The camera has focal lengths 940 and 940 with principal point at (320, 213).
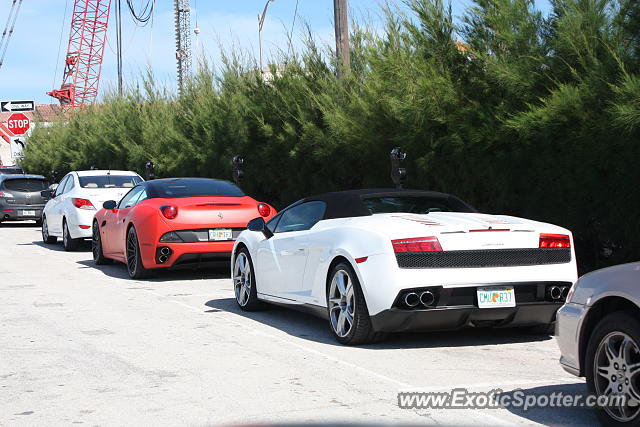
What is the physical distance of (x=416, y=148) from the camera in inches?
537

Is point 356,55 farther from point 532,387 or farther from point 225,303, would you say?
point 532,387

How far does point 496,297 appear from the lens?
7262 millimetres

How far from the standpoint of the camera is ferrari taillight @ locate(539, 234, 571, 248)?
751 centimetres

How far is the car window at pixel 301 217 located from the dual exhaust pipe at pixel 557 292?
225cm

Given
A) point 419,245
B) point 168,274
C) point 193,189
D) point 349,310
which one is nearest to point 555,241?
point 419,245

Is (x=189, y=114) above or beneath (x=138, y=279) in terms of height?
above

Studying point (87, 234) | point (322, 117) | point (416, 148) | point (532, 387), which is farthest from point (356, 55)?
point (532, 387)

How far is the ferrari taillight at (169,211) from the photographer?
12547 millimetres

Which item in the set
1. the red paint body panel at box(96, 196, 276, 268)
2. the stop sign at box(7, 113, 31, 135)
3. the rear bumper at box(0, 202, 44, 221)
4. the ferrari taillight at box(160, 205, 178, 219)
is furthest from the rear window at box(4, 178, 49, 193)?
the stop sign at box(7, 113, 31, 135)

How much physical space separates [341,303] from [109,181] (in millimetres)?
11895

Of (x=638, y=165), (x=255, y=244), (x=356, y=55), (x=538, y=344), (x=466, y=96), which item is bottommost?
(x=538, y=344)

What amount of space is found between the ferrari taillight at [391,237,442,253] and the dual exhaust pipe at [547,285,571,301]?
1.01 metres

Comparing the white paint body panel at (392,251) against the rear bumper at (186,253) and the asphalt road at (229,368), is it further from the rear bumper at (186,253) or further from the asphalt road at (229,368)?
the rear bumper at (186,253)

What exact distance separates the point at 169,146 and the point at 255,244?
16.7 meters
